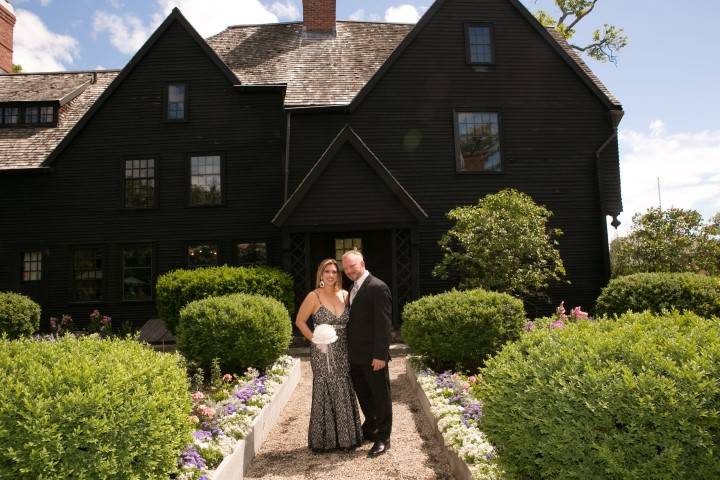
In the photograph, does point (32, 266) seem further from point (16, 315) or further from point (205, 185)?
point (205, 185)

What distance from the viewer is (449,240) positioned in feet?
52.5

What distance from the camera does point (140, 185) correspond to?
18.8 m

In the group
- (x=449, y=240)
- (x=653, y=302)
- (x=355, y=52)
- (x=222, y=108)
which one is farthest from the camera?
(x=355, y=52)

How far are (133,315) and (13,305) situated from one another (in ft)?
13.4

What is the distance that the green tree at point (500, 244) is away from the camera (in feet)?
48.3

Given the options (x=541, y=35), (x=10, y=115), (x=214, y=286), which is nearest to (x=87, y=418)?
(x=214, y=286)

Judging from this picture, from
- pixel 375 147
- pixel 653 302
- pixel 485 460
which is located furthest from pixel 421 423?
pixel 375 147

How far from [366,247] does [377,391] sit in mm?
11357

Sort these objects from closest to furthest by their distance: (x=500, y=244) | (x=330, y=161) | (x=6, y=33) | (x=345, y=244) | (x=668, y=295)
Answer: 1. (x=668, y=295)
2. (x=500, y=244)
3. (x=330, y=161)
4. (x=345, y=244)
5. (x=6, y=33)

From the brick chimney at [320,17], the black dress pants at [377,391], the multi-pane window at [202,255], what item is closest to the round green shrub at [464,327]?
the black dress pants at [377,391]

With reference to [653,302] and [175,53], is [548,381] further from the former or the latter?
[175,53]

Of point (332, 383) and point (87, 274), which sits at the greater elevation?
point (87, 274)

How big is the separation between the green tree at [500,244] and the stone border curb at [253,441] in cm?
741

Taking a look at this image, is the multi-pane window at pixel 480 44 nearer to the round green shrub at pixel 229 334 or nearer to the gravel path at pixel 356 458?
the round green shrub at pixel 229 334
